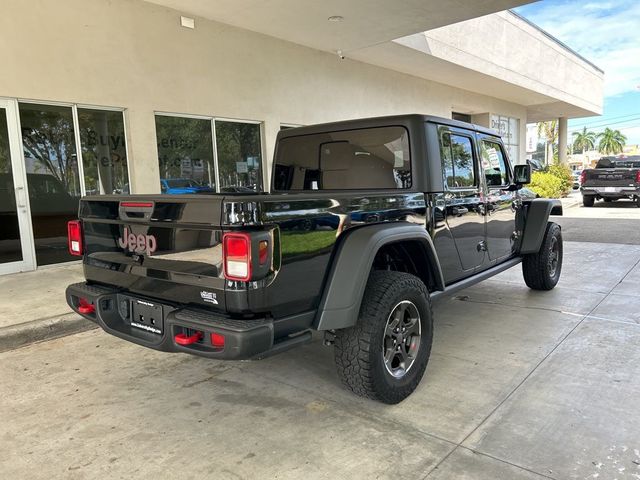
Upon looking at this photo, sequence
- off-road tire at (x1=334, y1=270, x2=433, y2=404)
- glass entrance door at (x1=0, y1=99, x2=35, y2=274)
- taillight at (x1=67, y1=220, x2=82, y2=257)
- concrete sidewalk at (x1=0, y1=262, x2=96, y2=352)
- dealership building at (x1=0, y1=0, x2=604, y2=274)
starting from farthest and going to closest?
1. dealership building at (x1=0, y1=0, x2=604, y2=274)
2. glass entrance door at (x1=0, y1=99, x2=35, y2=274)
3. concrete sidewalk at (x1=0, y1=262, x2=96, y2=352)
4. taillight at (x1=67, y1=220, x2=82, y2=257)
5. off-road tire at (x1=334, y1=270, x2=433, y2=404)

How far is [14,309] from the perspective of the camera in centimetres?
521

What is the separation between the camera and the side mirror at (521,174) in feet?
16.6

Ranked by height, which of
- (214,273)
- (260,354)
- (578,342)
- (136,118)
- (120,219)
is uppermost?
(136,118)

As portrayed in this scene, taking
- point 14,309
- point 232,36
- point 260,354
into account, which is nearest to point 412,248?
point 260,354

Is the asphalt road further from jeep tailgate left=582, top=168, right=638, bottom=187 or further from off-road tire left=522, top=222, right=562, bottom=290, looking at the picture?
off-road tire left=522, top=222, right=562, bottom=290

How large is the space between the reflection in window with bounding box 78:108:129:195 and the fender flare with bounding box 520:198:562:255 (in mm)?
6394

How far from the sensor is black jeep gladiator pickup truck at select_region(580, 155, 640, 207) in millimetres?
15992

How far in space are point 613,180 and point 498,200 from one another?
47.2 ft

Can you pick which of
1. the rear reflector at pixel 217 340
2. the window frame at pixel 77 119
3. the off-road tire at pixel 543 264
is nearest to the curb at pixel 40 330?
the rear reflector at pixel 217 340

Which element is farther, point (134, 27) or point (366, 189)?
point (134, 27)

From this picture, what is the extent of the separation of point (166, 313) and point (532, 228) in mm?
4219

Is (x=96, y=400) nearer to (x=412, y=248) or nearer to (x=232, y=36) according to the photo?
(x=412, y=248)

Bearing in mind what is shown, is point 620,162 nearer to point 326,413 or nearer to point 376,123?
point 376,123

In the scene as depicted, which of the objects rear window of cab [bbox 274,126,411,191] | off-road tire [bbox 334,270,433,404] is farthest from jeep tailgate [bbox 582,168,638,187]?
off-road tire [bbox 334,270,433,404]
